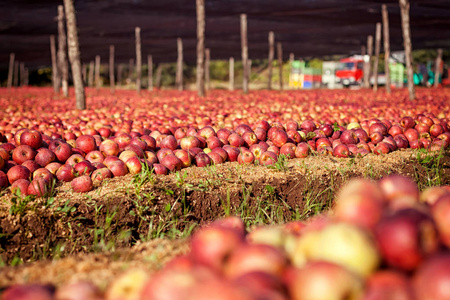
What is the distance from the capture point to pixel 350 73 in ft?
145

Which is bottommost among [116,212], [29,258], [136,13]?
[29,258]

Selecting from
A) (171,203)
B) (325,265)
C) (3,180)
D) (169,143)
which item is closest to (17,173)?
(3,180)

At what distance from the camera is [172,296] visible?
4.71 feet

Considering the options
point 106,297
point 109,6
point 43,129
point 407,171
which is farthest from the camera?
point 109,6

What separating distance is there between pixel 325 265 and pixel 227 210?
8.37 ft

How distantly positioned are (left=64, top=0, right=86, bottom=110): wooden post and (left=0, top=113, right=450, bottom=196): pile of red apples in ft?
16.6

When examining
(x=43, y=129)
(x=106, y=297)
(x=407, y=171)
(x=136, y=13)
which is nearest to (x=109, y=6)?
(x=136, y=13)

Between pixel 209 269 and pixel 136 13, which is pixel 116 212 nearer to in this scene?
pixel 209 269

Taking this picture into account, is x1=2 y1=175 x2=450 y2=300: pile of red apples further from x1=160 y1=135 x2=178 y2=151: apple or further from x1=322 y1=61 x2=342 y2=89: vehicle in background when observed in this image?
x1=322 y1=61 x2=342 y2=89: vehicle in background

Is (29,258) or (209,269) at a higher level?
(209,269)

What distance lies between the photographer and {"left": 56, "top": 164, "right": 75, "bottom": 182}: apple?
14.3 ft

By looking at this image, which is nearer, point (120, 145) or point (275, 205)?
point (275, 205)

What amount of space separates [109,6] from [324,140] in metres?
15.7

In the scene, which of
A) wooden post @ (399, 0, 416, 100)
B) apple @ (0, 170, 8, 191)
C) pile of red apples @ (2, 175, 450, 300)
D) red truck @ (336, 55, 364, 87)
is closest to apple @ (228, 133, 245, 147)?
apple @ (0, 170, 8, 191)
